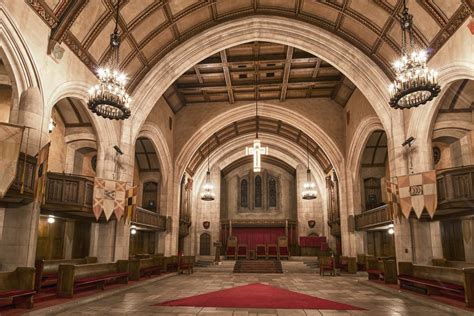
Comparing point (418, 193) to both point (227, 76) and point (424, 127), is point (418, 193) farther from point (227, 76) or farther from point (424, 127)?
point (227, 76)

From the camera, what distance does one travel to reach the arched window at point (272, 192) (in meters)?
28.2

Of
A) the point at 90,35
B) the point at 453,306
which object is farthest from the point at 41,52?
the point at 453,306

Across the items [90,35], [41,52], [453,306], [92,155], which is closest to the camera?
[453,306]

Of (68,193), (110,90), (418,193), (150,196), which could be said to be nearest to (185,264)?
(150,196)

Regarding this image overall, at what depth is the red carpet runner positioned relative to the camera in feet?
24.1

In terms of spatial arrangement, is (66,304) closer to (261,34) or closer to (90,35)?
(90,35)

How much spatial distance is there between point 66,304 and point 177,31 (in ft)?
30.5

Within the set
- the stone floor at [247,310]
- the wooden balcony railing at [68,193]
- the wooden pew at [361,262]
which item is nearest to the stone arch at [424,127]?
the stone floor at [247,310]

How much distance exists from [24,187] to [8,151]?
38.4 inches

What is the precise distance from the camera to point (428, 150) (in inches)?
424

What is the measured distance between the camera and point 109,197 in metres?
11.1

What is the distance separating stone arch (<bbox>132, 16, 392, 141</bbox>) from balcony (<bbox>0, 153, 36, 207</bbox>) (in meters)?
5.56

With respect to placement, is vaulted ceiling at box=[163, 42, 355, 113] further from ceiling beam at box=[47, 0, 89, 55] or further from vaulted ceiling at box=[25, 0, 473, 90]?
ceiling beam at box=[47, 0, 89, 55]

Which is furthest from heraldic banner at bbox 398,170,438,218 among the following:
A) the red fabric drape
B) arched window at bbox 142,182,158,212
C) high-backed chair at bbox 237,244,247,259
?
the red fabric drape
